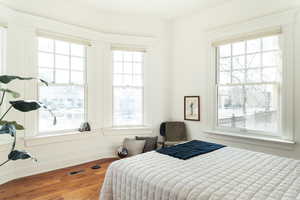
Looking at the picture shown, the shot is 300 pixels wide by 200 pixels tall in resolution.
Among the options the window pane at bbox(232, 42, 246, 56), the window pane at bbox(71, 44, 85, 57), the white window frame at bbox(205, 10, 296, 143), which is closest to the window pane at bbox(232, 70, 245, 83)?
the window pane at bbox(232, 42, 246, 56)

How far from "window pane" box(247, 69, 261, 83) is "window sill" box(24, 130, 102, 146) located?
113 inches

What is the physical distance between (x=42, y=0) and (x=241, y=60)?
134 inches

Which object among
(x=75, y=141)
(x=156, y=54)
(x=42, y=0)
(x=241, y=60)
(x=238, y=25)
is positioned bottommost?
(x=75, y=141)

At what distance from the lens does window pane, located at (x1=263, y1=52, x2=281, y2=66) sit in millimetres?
2826

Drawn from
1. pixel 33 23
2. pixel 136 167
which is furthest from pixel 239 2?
pixel 33 23

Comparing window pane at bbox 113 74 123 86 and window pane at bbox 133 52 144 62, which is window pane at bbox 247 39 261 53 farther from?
window pane at bbox 113 74 123 86

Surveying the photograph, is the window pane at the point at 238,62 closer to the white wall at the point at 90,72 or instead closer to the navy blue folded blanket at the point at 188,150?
the white wall at the point at 90,72

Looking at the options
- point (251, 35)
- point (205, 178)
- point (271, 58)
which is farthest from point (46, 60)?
point (271, 58)

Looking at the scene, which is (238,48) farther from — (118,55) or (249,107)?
(118,55)

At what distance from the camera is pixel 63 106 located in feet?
11.1

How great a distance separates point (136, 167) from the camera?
5.84 ft

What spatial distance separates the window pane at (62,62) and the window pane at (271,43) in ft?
10.8

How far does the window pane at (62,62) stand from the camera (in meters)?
3.28

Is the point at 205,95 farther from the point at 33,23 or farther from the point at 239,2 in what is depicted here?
the point at 33,23
